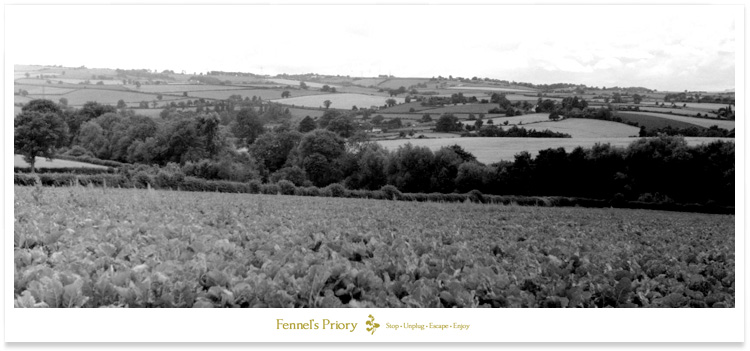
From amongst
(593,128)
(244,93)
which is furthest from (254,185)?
(593,128)

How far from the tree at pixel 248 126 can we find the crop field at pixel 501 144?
158cm

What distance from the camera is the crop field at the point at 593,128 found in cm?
725

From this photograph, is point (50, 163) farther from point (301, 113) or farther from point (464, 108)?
point (464, 108)

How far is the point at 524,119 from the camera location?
7.51m

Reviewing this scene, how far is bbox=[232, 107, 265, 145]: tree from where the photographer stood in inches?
292

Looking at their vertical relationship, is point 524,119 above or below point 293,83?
below

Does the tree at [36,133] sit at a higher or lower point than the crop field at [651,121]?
lower

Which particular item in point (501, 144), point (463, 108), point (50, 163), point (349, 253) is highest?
point (463, 108)

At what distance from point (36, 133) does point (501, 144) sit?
18.7 ft

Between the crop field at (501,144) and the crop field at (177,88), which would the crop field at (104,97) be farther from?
the crop field at (501,144)
